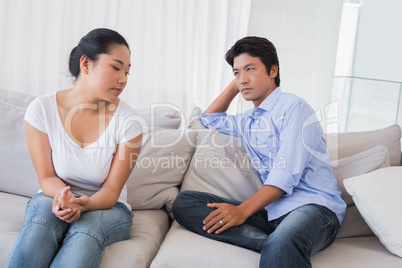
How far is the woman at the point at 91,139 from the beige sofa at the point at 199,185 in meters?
0.15

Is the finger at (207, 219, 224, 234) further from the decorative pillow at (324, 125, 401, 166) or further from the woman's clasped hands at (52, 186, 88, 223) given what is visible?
the decorative pillow at (324, 125, 401, 166)

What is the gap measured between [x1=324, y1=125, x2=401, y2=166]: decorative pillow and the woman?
91cm

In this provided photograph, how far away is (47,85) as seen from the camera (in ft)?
10.7

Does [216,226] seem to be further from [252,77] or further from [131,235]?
[252,77]

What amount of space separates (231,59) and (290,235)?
0.92m

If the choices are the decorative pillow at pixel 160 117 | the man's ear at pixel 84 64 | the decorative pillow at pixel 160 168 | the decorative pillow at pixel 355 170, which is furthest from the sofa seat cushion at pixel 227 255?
the man's ear at pixel 84 64

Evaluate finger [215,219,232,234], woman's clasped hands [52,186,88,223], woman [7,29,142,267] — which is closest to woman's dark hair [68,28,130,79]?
woman [7,29,142,267]

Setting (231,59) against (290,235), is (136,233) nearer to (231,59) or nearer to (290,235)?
(290,235)

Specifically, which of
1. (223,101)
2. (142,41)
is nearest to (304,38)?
(142,41)

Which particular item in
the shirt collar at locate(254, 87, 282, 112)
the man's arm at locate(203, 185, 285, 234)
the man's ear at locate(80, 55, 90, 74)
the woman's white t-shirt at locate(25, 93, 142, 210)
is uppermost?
the man's ear at locate(80, 55, 90, 74)

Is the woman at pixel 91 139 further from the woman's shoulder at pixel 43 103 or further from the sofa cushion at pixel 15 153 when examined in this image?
the sofa cushion at pixel 15 153

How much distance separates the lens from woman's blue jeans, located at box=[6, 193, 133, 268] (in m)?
1.32

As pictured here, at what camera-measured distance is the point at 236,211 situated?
167 centimetres

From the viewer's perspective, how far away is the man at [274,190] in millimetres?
1531
